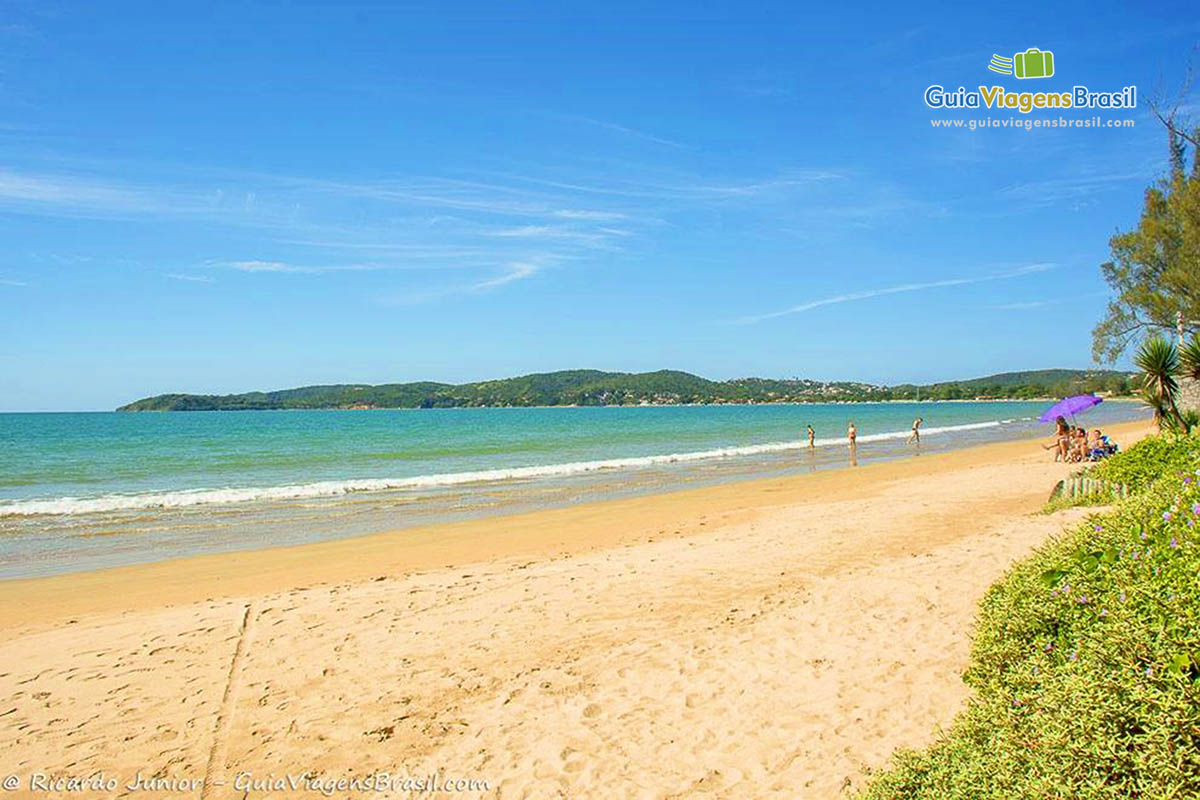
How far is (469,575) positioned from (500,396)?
545 ft

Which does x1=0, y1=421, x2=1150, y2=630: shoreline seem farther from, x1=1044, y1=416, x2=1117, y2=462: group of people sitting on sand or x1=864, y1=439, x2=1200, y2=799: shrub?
x1=864, y1=439, x2=1200, y2=799: shrub

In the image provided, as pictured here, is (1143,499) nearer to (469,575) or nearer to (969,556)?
(969,556)

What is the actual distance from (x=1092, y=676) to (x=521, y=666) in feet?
15.8

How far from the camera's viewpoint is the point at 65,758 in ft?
17.5

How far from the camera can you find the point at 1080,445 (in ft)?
75.1

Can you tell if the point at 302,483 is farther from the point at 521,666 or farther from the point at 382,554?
the point at 521,666

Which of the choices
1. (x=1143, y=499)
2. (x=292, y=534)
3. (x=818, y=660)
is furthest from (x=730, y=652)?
(x=292, y=534)

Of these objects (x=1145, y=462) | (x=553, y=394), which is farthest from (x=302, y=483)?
(x=553, y=394)

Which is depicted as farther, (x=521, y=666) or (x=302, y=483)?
(x=302, y=483)

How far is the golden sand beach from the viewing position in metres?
4.89

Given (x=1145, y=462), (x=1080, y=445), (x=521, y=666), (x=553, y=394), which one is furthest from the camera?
(x=553, y=394)

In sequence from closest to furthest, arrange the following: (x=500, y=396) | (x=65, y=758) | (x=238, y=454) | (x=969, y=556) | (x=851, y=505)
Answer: (x=65, y=758), (x=969, y=556), (x=851, y=505), (x=238, y=454), (x=500, y=396)

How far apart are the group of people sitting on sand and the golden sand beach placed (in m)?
11.5

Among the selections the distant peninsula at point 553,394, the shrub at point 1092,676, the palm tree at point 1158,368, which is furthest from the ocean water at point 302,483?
the distant peninsula at point 553,394
